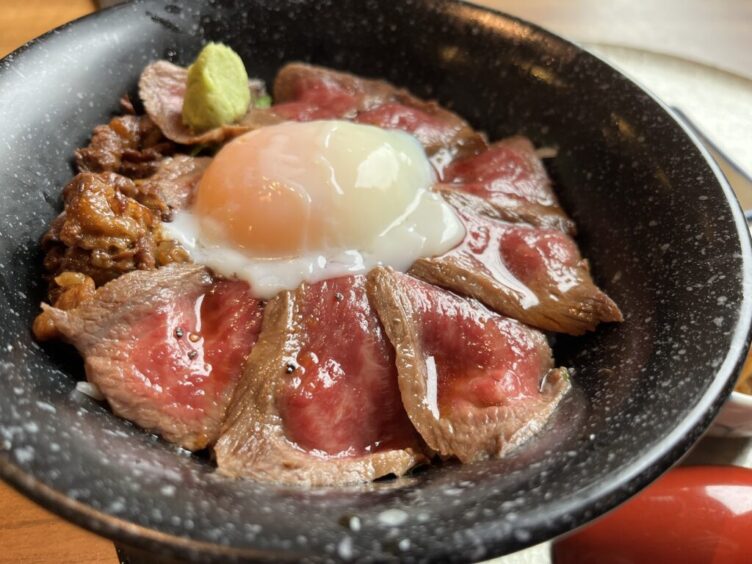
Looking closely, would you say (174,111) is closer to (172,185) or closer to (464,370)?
(172,185)

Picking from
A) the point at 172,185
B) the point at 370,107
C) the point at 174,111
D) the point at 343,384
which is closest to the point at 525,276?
the point at 343,384

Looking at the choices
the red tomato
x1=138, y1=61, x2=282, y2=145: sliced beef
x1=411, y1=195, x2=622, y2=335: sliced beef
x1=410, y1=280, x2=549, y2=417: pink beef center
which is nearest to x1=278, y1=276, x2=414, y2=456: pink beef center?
x1=410, y1=280, x2=549, y2=417: pink beef center

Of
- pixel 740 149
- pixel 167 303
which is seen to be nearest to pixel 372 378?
pixel 167 303

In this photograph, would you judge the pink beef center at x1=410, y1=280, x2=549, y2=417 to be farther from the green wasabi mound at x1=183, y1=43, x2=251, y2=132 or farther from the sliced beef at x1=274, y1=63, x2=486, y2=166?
the green wasabi mound at x1=183, y1=43, x2=251, y2=132

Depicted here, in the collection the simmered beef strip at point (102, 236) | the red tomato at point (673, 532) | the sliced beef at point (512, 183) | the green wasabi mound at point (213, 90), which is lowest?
the red tomato at point (673, 532)

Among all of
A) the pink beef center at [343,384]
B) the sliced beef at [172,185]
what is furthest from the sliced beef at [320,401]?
the sliced beef at [172,185]

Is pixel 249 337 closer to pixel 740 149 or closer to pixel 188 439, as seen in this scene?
pixel 188 439

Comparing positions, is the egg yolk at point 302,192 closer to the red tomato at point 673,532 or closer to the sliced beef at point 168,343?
the sliced beef at point 168,343
